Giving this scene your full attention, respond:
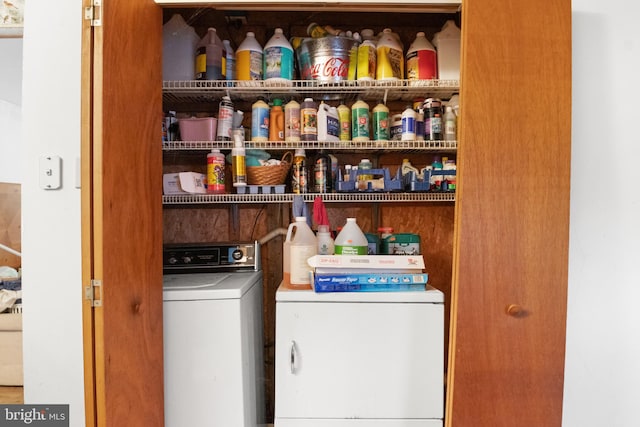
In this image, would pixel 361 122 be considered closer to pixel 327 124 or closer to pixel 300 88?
pixel 327 124

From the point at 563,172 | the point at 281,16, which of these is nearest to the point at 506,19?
the point at 563,172

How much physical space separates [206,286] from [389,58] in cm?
138

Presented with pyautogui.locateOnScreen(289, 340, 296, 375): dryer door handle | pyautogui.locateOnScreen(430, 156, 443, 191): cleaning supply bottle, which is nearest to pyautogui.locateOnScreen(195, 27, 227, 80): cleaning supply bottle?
pyautogui.locateOnScreen(430, 156, 443, 191): cleaning supply bottle

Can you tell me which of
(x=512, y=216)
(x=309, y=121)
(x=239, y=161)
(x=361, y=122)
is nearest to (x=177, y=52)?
(x=239, y=161)

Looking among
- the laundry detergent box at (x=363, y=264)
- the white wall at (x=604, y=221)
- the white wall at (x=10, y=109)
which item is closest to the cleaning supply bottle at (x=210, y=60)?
the white wall at (x=10, y=109)

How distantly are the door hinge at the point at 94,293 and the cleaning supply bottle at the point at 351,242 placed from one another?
842 mm

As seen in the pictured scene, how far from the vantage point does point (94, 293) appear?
104 centimetres

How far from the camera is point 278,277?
2.08 meters

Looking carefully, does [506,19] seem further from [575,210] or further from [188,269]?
[188,269]

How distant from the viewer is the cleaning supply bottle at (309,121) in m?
1.78

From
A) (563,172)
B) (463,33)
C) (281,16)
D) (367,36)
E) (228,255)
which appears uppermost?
(281,16)

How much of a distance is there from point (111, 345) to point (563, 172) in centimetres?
156

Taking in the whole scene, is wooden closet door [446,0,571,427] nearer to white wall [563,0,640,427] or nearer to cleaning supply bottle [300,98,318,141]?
white wall [563,0,640,427]

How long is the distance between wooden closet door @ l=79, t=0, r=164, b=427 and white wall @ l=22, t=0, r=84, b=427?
16cm
